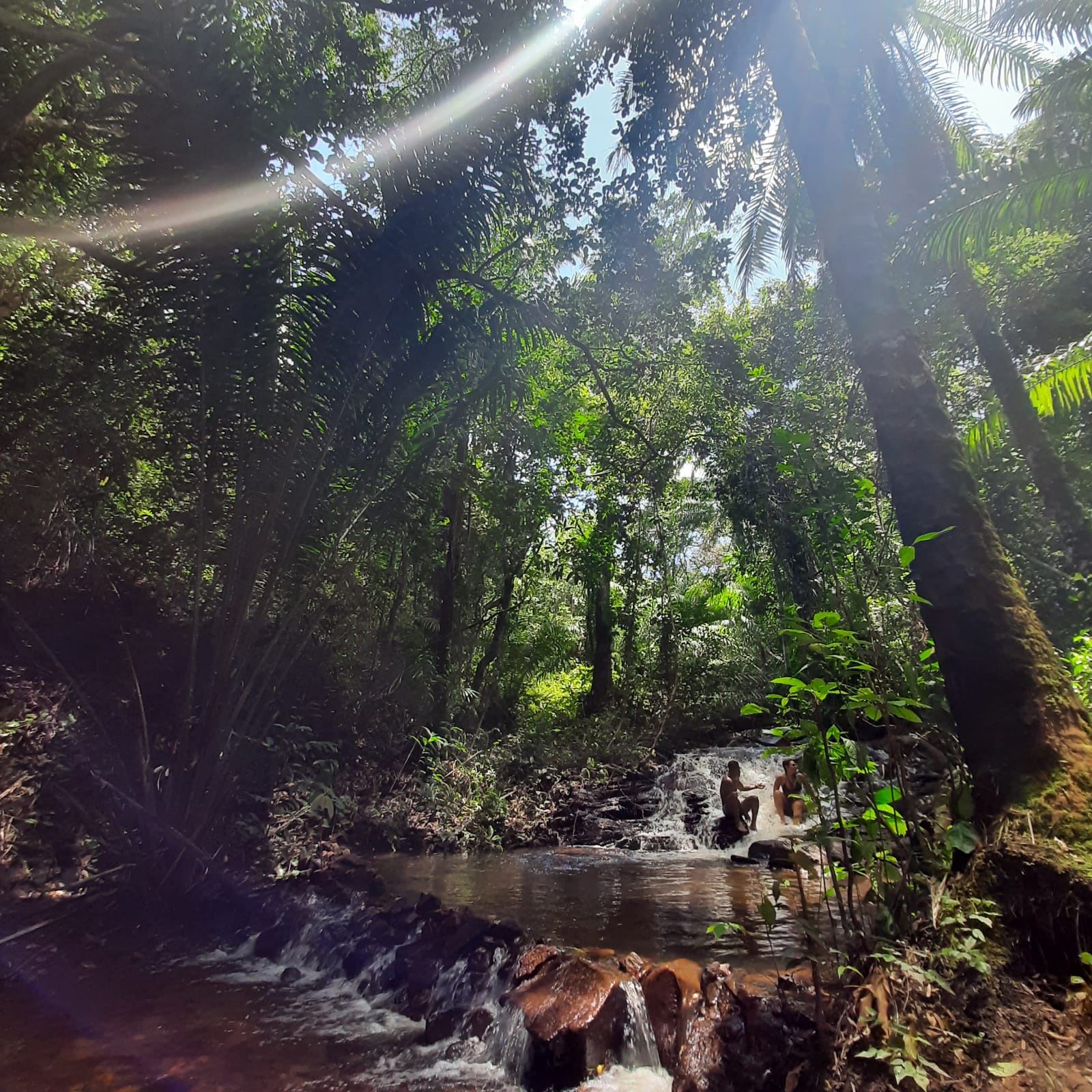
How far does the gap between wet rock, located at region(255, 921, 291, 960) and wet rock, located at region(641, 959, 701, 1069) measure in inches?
117

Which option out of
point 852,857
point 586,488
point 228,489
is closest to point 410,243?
point 228,489

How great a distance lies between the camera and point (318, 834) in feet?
24.6

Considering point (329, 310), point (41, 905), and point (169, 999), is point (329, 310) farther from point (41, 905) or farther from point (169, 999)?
point (41, 905)

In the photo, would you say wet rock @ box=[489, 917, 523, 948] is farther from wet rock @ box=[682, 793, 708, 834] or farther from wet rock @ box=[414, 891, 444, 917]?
wet rock @ box=[682, 793, 708, 834]

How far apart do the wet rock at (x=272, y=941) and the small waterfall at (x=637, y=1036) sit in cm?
295

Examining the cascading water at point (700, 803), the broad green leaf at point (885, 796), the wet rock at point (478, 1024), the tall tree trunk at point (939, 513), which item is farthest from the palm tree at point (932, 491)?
the cascading water at point (700, 803)

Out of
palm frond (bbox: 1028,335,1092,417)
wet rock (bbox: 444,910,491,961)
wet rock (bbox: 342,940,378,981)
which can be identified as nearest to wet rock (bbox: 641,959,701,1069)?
wet rock (bbox: 444,910,491,961)

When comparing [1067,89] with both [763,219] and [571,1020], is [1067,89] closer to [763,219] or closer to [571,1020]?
[763,219]

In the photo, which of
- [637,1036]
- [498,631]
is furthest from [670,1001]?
[498,631]

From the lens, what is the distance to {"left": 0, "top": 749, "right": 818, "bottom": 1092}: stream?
110 inches

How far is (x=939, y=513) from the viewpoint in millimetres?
3090

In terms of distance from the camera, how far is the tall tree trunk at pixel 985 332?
7871mm

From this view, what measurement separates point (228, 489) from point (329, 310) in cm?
203

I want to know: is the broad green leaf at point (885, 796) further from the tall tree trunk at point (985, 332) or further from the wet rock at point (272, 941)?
the tall tree trunk at point (985, 332)
